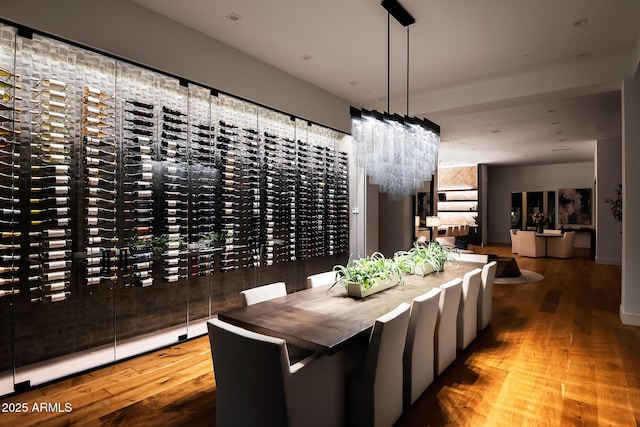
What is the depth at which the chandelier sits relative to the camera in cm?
341

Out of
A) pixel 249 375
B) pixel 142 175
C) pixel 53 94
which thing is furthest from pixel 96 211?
pixel 249 375

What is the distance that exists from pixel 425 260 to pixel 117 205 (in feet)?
10.3

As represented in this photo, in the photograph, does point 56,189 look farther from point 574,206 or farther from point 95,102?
point 574,206

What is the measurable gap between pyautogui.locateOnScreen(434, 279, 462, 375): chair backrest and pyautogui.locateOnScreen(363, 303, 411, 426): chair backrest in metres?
0.71

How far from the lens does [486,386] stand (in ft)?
9.09

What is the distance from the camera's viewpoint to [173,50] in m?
3.64

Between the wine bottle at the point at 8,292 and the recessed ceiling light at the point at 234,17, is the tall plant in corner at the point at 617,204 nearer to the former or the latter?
the recessed ceiling light at the point at 234,17

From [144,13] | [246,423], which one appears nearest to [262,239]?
[144,13]

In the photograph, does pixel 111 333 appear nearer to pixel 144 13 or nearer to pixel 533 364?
pixel 144 13

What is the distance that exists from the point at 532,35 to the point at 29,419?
558 cm

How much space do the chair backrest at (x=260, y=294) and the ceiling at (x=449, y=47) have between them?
103 inches

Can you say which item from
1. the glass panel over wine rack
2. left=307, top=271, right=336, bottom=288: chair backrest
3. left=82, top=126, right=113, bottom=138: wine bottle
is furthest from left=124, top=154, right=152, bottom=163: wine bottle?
left=307, top=271, right=336, bottom=288: chair backrest

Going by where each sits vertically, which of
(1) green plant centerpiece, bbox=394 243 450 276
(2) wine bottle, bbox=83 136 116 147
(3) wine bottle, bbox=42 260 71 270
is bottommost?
(1) green plant centerpiece, bbox=394 243 450 276

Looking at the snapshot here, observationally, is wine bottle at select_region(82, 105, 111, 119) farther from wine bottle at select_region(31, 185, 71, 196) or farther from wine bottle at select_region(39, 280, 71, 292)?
wine bottle at select_region(39, 280, 71, 292)
